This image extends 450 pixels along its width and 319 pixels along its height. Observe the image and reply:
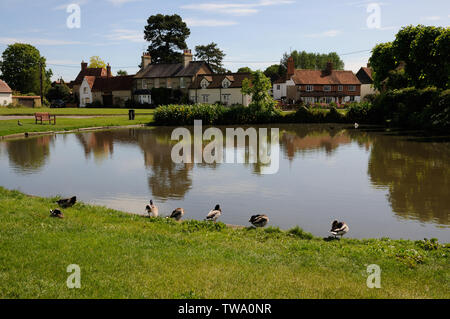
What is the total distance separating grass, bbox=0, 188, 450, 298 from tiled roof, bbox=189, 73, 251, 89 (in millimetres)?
64157

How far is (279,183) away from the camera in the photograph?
16.9m

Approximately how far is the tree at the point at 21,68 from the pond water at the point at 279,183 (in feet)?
254

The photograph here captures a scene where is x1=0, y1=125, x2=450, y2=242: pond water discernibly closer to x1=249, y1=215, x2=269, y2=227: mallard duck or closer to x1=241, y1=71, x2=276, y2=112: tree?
x1=249, y1=215, x2=269, y2=227: mallard duck

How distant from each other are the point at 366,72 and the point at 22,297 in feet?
331

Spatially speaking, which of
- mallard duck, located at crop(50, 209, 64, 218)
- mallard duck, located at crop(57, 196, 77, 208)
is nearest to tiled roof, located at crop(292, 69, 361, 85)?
mallard duck, located at crop(57, 196, 77, 208)

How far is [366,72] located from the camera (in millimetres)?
98000

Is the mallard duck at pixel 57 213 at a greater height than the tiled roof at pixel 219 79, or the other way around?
the tiled roof at pixel 219 79

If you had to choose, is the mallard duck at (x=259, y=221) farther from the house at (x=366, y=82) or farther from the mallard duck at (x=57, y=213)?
the house at (x=366, y=82)

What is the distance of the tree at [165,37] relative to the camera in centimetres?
9800

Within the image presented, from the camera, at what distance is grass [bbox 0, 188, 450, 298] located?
662 cm

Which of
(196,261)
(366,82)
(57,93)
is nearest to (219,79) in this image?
(366,82)

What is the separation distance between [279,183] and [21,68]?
98317mm

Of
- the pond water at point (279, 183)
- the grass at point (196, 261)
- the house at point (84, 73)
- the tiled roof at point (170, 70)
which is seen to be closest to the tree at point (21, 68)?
the house at point (84, 73)

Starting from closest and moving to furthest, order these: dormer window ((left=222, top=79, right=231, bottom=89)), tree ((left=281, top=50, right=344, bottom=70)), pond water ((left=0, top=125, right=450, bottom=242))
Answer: pond water ((left=0, top=125, right=450, bottom=242)) < dormer window ((left=222, top=79, right=231, bottom=89)) < tree ((left=281, top=50, right=344, bottom=70))
